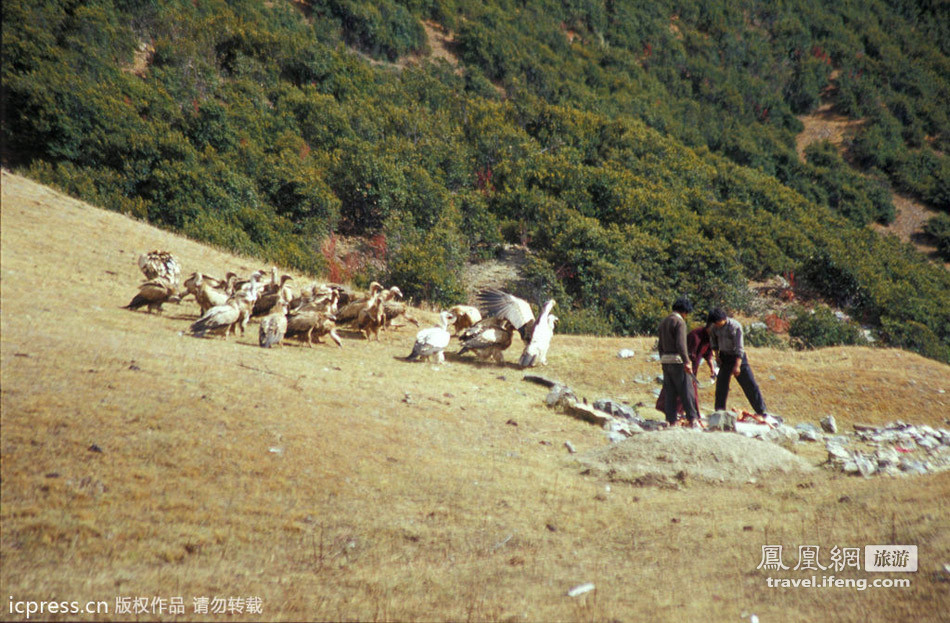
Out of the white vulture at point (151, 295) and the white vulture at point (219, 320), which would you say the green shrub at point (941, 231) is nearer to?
the white vulture at point (219, 320)

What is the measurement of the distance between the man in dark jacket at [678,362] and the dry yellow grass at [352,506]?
1207 mm

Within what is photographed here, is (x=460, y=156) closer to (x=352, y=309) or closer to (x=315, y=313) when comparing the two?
(x=352, y=309)

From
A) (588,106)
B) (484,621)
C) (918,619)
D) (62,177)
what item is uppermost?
(588,106)

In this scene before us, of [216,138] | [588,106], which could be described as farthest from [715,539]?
[588,106]

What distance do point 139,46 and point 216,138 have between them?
422 inches

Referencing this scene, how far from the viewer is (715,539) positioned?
5.03 metres

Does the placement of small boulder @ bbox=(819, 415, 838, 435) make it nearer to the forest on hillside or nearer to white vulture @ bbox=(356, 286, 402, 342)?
white vulture @ bbox=(356, 286, 402, 342)

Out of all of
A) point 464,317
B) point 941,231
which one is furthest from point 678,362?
point 941,231

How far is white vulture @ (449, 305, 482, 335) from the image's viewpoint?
14.5 m

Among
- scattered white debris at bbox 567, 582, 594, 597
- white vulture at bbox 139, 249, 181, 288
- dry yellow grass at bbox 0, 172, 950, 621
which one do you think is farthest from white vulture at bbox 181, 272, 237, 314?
scattered white debris at bbox 567, 582, 594, 597

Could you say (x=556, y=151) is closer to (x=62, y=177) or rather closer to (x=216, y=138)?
(x=216, y=138)

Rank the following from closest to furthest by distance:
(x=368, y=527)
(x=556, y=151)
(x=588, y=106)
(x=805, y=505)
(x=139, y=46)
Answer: (x=368, y=527) < (x=805, y=505) < (x=139, y=46) < (x=556, y=151) < (x=588, y=106)

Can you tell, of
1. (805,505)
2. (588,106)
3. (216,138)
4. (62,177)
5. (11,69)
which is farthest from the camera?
(588,106)

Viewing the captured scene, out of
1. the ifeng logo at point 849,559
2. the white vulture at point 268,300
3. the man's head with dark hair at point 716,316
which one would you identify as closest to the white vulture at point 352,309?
the white vulture at point 268,300
